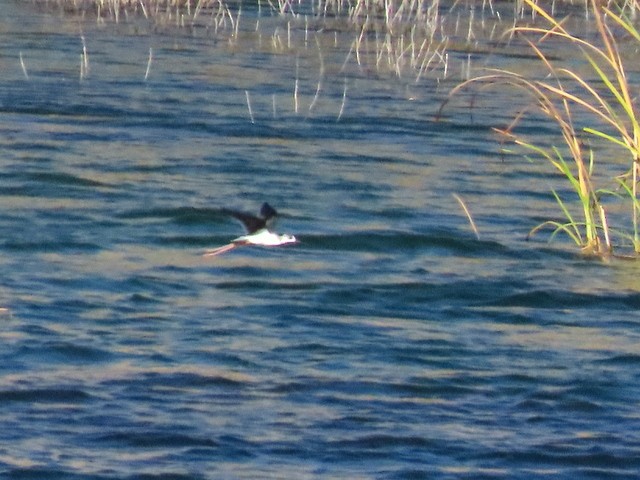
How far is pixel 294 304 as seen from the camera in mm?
6887

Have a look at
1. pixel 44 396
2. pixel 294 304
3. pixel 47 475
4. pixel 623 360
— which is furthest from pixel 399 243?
pixel 47 475

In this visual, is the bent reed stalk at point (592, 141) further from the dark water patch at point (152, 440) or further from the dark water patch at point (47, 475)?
the dark water patch at point (47, 475)

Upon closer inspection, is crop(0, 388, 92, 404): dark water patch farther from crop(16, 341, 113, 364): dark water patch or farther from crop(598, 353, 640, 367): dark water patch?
crop(598, 353, 640, 367): dark water patch

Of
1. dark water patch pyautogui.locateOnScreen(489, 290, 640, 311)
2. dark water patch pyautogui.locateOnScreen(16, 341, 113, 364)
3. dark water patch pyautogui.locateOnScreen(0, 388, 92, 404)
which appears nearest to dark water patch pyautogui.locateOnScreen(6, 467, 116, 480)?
dark water patch pyautogui.locateOnScreen(0, 388, 92, 404)

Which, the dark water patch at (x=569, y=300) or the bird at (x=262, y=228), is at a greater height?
the bird at (x=262, y=228)

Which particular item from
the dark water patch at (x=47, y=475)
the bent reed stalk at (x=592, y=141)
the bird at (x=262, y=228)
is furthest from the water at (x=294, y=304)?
the bird at (x=262, y=228)

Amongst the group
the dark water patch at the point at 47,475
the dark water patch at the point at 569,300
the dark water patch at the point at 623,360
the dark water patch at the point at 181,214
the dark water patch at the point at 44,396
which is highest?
the dark water patch at the point at 47,475

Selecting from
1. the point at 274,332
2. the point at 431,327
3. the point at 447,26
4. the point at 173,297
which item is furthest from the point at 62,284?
the point at 447,26

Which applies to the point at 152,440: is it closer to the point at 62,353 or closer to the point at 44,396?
the point at 44,396

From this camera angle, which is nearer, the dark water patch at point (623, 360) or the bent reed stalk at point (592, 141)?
the dark water patch at point (623, 360)

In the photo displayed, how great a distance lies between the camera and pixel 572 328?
261 inches

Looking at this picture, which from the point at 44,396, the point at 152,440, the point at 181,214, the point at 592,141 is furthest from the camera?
the point at 592,141

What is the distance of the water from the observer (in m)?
4.98

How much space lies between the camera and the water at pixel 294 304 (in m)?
4.98
